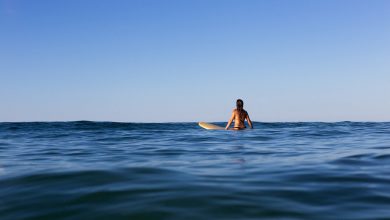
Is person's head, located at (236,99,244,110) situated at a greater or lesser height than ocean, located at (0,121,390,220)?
greater

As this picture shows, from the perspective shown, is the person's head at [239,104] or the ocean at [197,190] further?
the person's head at [239,104]

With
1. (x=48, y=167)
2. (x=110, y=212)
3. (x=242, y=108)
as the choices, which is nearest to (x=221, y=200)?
(x=110, y=212)

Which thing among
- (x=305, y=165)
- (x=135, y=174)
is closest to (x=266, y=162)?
(x=305, y=165)

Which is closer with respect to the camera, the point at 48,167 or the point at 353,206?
the point at 353,206

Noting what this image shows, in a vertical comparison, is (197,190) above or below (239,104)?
below

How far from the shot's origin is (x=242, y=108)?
15.5m

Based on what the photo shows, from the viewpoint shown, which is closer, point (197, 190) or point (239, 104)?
point (197, 190)

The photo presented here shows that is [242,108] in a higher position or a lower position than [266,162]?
higher

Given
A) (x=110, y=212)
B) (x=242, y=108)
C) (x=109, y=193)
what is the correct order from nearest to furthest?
A: (x=110, y=212), (x=109, y=193), (x=242, y=108)

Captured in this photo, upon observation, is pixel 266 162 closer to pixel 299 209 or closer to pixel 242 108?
pixel 299 209

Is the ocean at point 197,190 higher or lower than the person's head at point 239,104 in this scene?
lower

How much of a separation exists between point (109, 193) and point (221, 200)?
1.26 m

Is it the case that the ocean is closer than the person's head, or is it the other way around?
the ocean

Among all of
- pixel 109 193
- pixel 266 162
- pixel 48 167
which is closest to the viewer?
pixel 109 193
